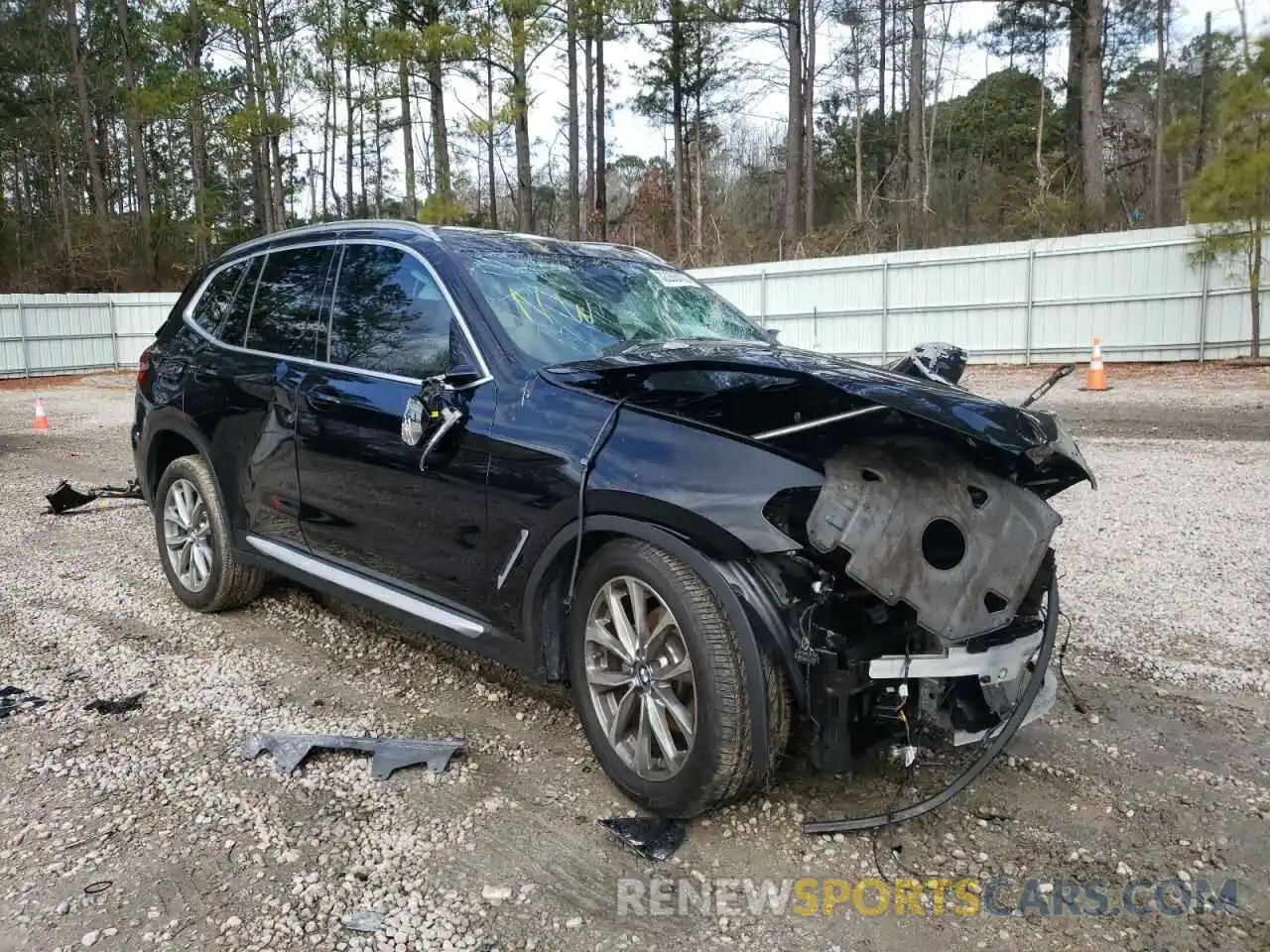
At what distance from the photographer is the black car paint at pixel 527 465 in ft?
8.34

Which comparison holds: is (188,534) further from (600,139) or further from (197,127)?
(197,127)

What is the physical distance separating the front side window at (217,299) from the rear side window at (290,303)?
0.95 feet

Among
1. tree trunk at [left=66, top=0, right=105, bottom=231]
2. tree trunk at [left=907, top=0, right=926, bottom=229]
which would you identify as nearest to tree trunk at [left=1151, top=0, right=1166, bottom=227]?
tree trunk at [left=907, top=0, right=926, bottom=229]

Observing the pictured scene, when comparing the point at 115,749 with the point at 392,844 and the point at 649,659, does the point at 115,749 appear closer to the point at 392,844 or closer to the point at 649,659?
the point at 392,844

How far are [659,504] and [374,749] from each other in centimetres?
150

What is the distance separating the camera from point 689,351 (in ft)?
10.5

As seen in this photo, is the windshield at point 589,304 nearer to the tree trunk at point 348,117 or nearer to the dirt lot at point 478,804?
the dirt lot at point 478,804

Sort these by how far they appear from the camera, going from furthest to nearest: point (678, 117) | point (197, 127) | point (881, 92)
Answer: point (881, 92) < point (678, 117) < point (197, 127)

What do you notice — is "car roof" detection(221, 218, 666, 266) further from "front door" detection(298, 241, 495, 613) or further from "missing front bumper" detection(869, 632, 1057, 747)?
"missing front bumper" detection(869, 632, 1057, 747)

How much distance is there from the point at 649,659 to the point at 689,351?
1072 millimetres

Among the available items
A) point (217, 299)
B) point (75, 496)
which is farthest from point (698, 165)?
point (217, 299)

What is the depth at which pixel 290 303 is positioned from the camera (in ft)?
14.3

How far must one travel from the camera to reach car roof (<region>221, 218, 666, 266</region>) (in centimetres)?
383

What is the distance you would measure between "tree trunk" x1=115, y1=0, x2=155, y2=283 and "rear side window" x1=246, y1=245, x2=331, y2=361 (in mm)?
33381
